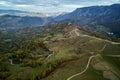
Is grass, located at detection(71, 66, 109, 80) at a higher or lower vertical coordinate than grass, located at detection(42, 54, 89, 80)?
higher

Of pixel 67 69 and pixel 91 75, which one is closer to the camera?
pixel 91 75

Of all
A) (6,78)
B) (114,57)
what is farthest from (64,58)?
(6,78)

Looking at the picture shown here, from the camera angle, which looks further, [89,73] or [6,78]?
[6,78]

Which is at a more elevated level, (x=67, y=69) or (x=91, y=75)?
(x=91, y=75)

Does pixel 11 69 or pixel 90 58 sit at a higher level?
pixel 90 58

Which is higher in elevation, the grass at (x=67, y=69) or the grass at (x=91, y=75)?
the grass at (x=91, y=75)

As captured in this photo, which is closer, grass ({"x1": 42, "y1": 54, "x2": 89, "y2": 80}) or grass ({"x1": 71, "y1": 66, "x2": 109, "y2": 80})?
grass ({"x1": 71, "y1": 66, "x2": 109, "y2": 80})

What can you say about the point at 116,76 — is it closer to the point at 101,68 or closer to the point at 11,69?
the point at 101,68

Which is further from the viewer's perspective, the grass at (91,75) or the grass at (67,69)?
the grass at (67,69)

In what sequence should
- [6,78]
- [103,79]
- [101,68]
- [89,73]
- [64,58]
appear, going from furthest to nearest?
[64,58] < [6,78] < [101,68] < [89,73] < [103,79]

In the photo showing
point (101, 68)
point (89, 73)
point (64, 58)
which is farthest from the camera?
point (64, 58)
